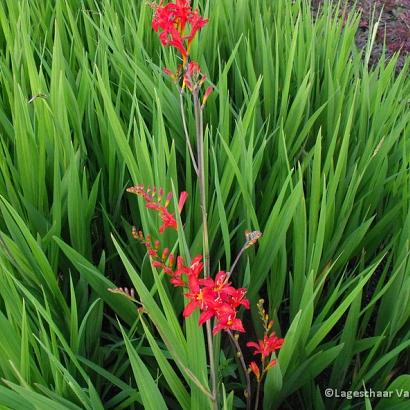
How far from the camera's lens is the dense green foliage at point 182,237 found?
646 millimetres

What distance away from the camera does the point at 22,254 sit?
29.7 inches

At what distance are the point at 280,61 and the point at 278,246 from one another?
1.86 feet

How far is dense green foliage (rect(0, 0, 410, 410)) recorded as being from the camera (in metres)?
0.65

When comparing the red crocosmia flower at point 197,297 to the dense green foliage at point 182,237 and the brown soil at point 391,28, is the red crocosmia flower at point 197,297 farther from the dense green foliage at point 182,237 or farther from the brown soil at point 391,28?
the brown soil at point 391,28

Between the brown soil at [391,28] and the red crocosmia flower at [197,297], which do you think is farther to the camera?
the brown soil at [391,28]

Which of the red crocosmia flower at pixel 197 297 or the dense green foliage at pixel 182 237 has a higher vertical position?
the red crocosmia flower at pixel 197 297

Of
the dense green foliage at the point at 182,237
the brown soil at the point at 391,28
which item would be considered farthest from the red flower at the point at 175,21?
the brown soil at the point at 391,28

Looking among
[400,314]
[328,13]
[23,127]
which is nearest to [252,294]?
[400,314]

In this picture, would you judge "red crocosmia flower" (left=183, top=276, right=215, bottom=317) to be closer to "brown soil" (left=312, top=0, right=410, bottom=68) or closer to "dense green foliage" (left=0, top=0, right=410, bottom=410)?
"dense green foliage" (left=0, top=0, right=410, bottom=410)

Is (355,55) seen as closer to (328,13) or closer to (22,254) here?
(328,13)

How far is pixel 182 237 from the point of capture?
0.60m

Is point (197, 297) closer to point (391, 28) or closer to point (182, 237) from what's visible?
point (182, 237)

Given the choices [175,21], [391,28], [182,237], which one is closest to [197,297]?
[182,237]

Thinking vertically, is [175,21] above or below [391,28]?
above
